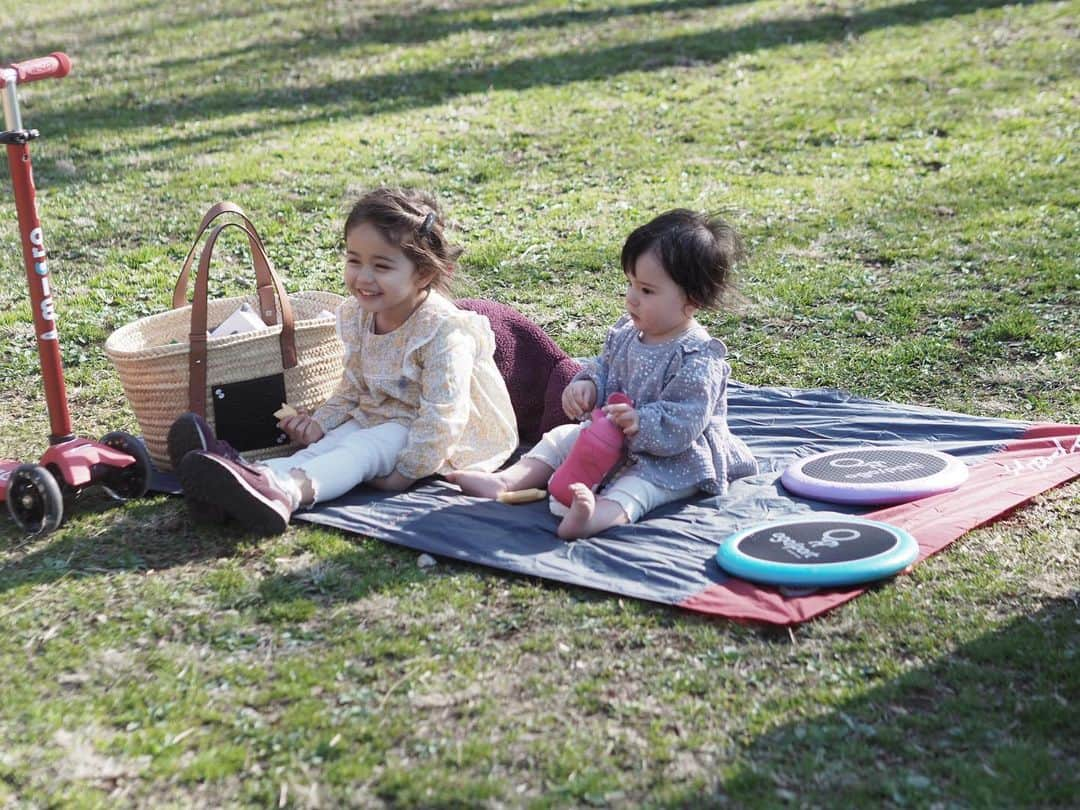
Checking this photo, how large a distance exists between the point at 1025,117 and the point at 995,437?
21.1 ft

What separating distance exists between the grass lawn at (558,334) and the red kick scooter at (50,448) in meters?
0.11

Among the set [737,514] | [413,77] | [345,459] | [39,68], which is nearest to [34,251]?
[39,68]

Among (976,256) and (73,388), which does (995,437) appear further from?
(73,388)

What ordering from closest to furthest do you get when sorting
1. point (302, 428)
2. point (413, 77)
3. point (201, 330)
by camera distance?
point (201, 330) < point (302, 428) < point (413, 77)

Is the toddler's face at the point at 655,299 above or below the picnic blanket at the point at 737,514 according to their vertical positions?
above

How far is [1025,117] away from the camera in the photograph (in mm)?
10430

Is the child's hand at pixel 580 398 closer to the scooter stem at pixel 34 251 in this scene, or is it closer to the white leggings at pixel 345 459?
the white leggings at pixel 345 459

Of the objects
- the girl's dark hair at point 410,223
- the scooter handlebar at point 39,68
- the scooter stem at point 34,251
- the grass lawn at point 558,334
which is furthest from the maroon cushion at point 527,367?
the scooter handlebar at point 39,68

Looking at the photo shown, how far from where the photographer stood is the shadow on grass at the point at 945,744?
111 inches

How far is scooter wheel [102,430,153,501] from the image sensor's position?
4.49 m

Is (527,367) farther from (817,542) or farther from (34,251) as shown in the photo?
(34,251)

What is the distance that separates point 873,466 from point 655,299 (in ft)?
3.29

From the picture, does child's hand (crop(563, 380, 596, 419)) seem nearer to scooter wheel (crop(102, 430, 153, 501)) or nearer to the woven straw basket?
the woven straw basket

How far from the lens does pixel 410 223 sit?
4590mm
